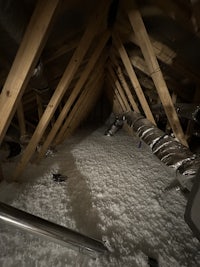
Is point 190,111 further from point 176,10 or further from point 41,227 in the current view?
point 41,227

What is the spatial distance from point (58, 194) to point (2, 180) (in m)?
0.64

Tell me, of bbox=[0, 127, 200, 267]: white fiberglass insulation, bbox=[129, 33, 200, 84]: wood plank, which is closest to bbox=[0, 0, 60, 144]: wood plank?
bbox=[0, 127, 200, 267]: white fiberglass insulation

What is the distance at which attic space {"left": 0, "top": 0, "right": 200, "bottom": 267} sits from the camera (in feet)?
3.03

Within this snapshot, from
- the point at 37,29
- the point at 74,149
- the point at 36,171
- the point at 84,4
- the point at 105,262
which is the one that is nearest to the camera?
the point at 37,29

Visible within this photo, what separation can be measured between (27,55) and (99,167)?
207 centimetres

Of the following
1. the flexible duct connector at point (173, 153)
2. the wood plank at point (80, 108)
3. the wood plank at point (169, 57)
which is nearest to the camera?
the flexible duct connector at point (173, 153)

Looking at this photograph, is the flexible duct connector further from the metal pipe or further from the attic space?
the metal pipe

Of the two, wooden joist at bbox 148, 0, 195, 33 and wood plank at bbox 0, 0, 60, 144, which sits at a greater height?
wooden joist at bbox 148, 0, 195, 33

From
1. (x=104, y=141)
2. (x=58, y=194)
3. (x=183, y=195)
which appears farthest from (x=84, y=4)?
(x=104, y=141)

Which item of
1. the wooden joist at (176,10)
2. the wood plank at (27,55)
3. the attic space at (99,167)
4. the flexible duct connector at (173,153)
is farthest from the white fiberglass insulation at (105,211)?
the wooden joist at (176,10)

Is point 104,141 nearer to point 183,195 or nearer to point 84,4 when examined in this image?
point 183,195

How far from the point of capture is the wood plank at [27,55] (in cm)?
84

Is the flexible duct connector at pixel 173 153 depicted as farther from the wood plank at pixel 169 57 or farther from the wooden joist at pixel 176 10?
the wooden joist at pixel 176 10

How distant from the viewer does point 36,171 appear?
2.40 meters
